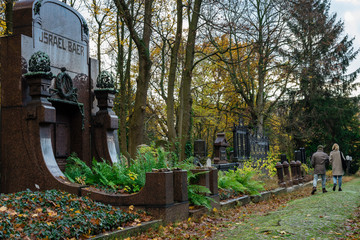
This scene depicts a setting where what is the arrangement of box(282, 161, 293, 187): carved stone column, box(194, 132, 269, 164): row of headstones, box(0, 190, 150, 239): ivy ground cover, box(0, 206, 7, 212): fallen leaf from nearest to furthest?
box(0, 190, 150, 239): ivy ground cover → box(0, 206, 7, 212): fallen leaf → box(282, 161, 293, 187): carved stone column → box(194, 132, 269, 164): row of headstones

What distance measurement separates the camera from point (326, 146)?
34.4m

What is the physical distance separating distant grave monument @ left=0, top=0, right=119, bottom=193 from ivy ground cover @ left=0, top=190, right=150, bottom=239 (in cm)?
115

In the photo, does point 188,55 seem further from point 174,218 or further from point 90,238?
point 90,238

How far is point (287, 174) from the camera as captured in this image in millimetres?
18625

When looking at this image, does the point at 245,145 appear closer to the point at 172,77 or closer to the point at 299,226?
the point at 172,77

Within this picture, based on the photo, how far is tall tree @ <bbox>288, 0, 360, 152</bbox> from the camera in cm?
3198

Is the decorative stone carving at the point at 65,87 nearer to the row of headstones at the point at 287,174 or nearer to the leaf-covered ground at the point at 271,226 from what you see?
the leaf-covered ground at the point at 271,226

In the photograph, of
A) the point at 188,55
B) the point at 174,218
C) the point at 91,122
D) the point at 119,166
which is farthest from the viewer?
the point at 188,55

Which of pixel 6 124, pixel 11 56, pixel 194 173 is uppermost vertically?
pixel 11 56

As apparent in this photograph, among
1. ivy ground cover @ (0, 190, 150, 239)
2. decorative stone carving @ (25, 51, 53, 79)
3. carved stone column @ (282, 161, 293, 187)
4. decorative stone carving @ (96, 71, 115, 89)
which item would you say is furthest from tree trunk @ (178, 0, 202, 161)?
ivy ground cover @ (0, 190, 150, 239)

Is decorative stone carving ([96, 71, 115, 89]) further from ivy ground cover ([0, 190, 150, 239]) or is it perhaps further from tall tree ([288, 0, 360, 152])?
tall tree ([288, 0, 360, 152])

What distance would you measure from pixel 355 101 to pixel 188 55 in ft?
68.9

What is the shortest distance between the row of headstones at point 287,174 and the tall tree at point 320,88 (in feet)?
36.1

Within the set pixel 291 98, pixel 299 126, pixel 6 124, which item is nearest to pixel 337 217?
pixel 6 124
